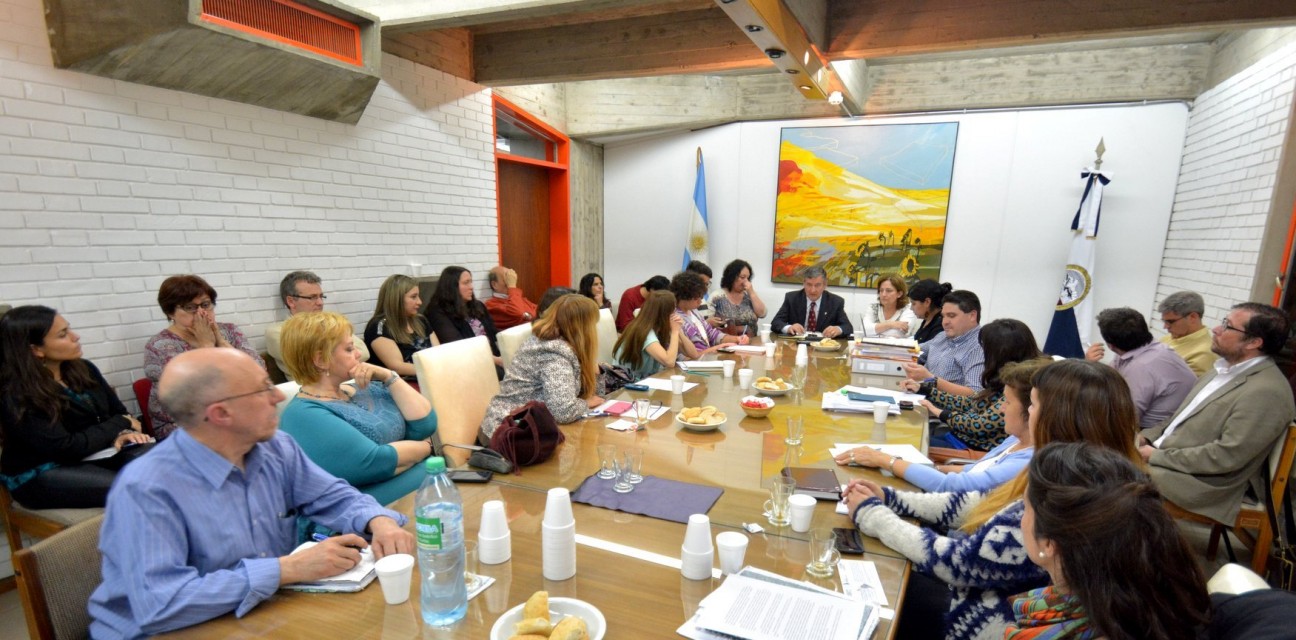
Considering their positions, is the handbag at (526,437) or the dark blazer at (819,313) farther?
the dark blazer at (819,313)

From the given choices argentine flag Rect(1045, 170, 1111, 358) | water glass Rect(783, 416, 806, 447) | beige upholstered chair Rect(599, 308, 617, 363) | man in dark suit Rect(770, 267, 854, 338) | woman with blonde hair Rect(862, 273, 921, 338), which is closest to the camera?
water glass Rect(783, 416, 806, 447)

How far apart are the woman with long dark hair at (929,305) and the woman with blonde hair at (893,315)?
1.54 ft

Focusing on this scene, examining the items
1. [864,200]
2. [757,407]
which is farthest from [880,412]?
[864,200]

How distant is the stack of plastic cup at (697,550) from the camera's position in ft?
4.64

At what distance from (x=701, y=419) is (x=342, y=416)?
1370 millimetres

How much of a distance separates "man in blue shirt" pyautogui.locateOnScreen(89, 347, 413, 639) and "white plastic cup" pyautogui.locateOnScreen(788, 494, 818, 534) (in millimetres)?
1035

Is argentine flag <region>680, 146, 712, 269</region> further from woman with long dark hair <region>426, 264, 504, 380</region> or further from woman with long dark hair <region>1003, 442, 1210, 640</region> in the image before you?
woman with long dark hair <region>1003, 442, 1210, 640</region>

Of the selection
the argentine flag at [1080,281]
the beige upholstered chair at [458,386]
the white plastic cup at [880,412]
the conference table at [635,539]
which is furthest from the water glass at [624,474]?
Result: the argentine flag at [1080,281]

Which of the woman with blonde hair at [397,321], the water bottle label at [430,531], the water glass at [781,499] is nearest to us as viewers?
the water bottle label at [430,531]

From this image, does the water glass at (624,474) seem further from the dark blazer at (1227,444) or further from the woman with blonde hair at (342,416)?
the dark blazer at (1227,444)

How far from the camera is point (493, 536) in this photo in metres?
1.48

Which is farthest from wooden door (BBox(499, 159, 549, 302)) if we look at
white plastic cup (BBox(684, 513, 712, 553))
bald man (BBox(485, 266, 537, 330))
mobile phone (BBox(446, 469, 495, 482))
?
white plastic cup (BBox(684, 513, 712, 553))

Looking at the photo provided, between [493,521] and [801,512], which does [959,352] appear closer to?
[801,512]

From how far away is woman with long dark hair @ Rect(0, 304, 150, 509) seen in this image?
2.44 metres
